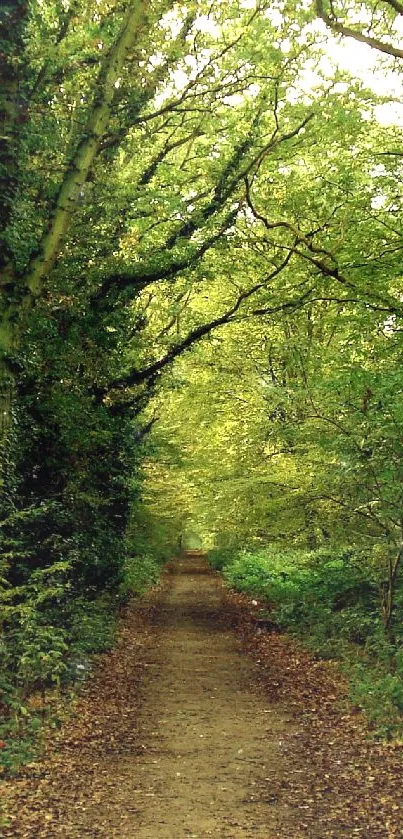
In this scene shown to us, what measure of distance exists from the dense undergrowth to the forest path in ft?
1.20

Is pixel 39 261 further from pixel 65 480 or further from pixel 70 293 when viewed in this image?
pixel 65 480

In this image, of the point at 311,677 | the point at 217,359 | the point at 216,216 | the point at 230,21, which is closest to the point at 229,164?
the point at 216,216

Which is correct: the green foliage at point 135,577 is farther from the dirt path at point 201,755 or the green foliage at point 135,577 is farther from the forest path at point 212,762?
the forest path at point 212,762

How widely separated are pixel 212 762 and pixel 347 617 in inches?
220

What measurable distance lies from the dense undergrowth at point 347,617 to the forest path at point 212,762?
1.20 feet

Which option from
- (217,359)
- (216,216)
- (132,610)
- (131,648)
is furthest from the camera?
(132,610)

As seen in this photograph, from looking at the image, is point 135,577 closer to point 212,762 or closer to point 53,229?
point 212,762

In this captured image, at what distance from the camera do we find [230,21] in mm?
10656

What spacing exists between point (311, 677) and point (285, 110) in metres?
8.78

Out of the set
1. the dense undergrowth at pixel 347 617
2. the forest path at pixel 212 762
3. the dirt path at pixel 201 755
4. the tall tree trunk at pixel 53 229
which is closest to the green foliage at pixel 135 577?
the dense undergrowth at pixel 347 617

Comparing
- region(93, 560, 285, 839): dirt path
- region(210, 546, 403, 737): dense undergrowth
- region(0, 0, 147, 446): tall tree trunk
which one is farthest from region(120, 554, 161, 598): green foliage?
region(0, 0, 147, 446): tall tree trunk

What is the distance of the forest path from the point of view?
214 inches

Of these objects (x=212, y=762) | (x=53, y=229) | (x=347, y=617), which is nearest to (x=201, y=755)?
(x=212, y=762)

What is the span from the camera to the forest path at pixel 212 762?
5.45 m
